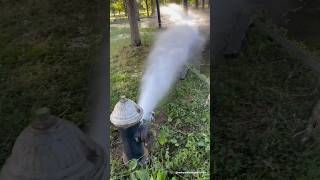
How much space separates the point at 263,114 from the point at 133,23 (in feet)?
3.24

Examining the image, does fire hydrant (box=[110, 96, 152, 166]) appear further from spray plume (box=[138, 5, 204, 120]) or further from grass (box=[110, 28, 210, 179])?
spray plume (box=[138, 5, 204, 120])

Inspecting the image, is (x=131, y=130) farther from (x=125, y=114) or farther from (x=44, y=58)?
(x=44, y=58)

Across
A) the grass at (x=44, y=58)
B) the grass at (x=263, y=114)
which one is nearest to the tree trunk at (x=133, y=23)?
the grass at (x=44, y=58)

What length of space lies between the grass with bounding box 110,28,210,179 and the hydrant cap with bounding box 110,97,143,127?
0.23 ft

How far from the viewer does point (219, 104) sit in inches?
102

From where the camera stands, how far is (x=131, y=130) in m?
2.21

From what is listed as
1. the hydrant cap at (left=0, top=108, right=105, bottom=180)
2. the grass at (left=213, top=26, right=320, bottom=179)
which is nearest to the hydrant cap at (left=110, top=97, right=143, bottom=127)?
the grass at (left=213, top=26, right=320, bottom=179)

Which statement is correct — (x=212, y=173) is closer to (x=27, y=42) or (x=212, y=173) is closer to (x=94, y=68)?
(x=94, y=68)

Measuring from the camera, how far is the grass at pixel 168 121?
7.41 ft

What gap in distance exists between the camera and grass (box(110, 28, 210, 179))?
2.26 metres

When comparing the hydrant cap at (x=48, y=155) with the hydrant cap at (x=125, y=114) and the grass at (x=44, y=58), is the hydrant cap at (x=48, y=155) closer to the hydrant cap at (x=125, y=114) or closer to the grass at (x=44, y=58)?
the hydrant cap at (x=125, y=114)

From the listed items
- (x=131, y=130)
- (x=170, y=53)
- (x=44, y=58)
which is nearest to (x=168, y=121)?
(x=131, y=130)

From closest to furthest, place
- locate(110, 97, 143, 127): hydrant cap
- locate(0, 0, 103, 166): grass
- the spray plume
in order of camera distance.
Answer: locate(110, 97, 143, 127): hydrant cap → the spray plume → locate(0, 0, 103, 166): grass

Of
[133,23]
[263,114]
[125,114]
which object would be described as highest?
[133,23]
